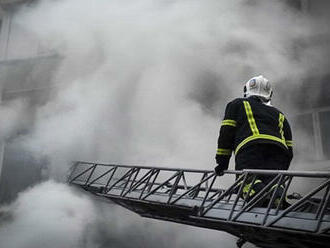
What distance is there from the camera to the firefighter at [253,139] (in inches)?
132

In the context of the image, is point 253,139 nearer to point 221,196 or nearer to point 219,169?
point 219,169

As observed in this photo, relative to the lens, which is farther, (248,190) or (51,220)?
(51,220)

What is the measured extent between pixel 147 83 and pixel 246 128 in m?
4.66

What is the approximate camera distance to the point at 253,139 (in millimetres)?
3334

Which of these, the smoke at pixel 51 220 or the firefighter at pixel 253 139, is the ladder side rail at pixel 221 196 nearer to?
the firefighter at pixel 253 139

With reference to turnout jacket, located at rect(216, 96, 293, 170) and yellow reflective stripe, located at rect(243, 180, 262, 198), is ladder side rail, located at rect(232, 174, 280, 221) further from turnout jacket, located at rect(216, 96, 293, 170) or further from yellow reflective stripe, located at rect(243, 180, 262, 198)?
turnout jacket, located at rect(216, 96, 293, 170)

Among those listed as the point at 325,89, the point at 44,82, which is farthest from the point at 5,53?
the point at 325,89

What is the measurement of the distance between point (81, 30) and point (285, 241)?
6.76 metres

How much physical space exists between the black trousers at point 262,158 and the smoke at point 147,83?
3505 mm

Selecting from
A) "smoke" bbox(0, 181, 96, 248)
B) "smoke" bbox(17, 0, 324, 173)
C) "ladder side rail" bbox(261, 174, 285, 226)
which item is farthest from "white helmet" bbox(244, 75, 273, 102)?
"smoke" bbox(0, 181, 96, 248)

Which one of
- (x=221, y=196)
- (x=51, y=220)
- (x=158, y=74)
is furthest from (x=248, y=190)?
(x=158, y=74)

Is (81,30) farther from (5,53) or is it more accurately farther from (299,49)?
(299,49)

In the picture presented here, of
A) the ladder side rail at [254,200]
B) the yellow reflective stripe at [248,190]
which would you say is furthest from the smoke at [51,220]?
the ladder side rail at [254,200]

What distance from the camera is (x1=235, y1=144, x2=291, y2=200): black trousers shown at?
11.1 feet
